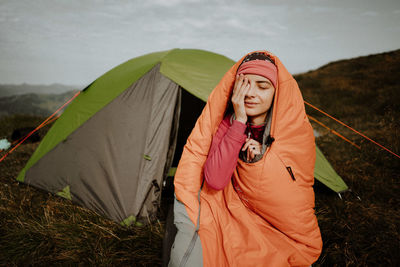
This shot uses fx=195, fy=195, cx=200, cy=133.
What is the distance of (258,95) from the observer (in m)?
1.24

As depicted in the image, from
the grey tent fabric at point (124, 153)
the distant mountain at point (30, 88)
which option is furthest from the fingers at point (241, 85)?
the distant mountain at point (30, 88)

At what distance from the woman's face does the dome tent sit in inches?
44.5

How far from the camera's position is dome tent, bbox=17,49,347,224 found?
2219 mm

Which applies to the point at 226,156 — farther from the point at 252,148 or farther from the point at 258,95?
the point at 258,95

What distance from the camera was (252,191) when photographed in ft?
4.14

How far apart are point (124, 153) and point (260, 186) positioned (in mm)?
1626

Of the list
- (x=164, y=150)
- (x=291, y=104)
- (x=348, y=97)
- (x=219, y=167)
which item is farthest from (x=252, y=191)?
(x=348, y=97)

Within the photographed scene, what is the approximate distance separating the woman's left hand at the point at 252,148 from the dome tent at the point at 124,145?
1154 millimetres

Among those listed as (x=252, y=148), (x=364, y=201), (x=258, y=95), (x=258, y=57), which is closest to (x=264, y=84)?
(x=258, y=95)

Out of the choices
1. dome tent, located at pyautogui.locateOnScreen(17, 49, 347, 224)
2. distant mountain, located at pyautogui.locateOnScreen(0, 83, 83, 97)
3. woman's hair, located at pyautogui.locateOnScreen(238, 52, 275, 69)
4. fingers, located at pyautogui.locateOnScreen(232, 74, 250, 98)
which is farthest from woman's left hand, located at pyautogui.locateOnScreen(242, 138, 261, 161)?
distant mountain, located at pyautogui.locateOnScreen(0, 83, 83, 97)

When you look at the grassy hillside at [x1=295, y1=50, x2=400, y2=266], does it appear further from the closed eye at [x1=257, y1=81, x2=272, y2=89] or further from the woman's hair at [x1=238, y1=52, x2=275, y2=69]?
the woman's hair at [x1=238, y1=52, x2=275, y2=69]

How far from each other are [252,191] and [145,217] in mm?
1452

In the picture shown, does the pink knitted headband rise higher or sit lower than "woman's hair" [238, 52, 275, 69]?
lower

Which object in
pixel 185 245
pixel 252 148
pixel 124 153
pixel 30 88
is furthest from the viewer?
pixel 30 88
